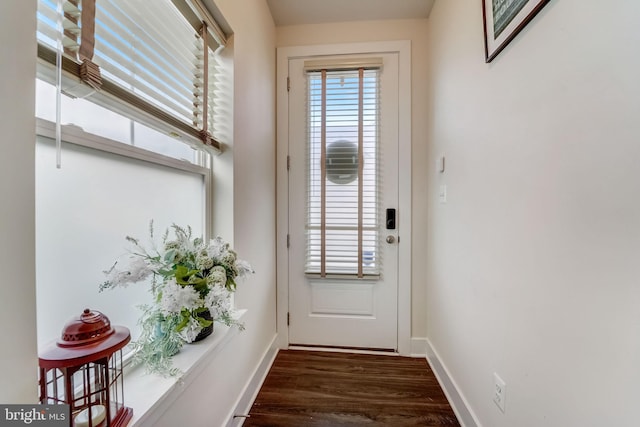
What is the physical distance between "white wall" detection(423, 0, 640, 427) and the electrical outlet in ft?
0.08

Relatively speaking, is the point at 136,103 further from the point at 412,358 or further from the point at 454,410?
the point at 412,358

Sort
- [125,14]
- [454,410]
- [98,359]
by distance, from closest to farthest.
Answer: [98,359], [125,14], [454,410]

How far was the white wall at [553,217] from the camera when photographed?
25.0 inches

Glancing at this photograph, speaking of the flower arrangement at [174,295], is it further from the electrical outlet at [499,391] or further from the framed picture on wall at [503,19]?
the framed picture on wall at [503,19]

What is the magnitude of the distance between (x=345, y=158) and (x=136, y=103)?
1.54m

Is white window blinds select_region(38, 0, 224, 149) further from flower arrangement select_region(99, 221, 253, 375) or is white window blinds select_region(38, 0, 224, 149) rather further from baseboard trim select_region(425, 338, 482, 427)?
baseboard trim select_region(425, 338, 482, 427)

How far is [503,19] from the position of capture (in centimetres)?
109

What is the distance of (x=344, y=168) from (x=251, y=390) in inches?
64.2

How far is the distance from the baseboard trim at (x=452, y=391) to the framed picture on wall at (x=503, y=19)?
169 cm

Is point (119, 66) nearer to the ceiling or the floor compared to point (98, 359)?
nearer to the ceiling

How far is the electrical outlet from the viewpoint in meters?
1.10

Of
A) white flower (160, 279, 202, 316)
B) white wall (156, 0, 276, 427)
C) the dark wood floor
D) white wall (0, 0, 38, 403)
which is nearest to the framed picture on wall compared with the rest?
white wall (156, 0, 276, 427)

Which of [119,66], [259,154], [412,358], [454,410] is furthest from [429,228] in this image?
[119,66]

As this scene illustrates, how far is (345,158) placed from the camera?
2182 mm
